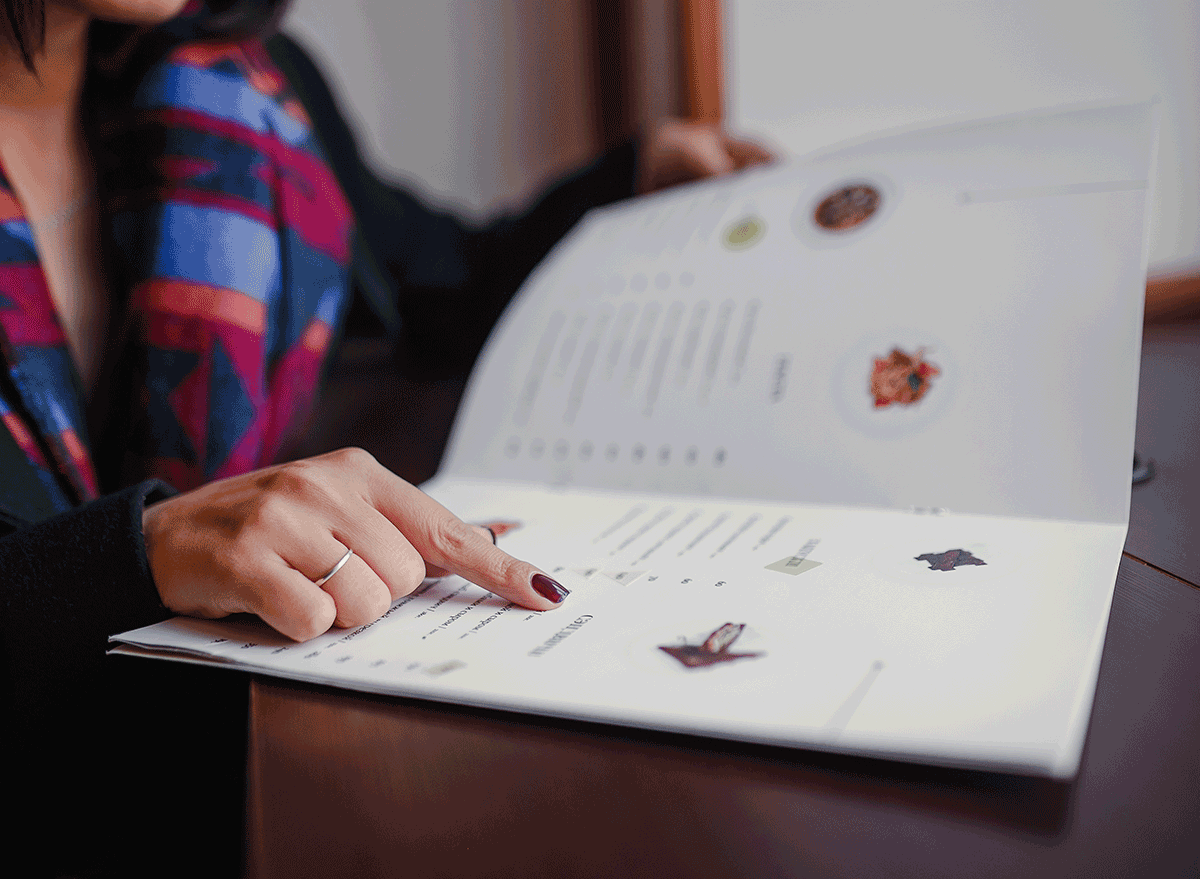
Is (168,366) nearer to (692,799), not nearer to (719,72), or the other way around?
(692,799)

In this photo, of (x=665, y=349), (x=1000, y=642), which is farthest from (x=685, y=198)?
(x=1000, y=642)

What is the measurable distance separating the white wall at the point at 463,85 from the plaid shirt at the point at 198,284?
0.37 meters

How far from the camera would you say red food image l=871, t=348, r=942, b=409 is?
0.35m

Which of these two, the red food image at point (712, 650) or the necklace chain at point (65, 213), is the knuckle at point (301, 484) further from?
the necklace chain at point (65, 213)

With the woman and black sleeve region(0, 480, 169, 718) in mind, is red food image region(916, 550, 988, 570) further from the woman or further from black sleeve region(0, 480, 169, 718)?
black sleeve region(0, 480, 169, 718)

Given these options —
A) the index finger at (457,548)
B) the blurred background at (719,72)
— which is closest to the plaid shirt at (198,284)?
the index finger at (457,548)

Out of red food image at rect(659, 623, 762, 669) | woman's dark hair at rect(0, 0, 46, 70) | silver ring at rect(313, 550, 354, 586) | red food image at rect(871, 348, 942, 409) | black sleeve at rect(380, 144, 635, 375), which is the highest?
woman's dark hair at rect(0, 0, 46, 70)

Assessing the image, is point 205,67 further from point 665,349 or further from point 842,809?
point 842,809

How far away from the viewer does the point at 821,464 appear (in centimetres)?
35

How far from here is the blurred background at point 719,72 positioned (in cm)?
53

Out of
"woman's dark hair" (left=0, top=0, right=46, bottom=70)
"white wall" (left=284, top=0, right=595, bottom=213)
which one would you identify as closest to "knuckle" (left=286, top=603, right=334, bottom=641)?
"woman's dark hair" (left=0, top=0, right=46, bottom=70)

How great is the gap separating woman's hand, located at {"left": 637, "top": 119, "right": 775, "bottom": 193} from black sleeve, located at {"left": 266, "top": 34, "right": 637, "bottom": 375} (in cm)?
2

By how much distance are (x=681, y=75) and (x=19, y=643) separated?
767mm

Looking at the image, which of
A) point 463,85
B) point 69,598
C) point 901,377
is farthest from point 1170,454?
point 463,85
